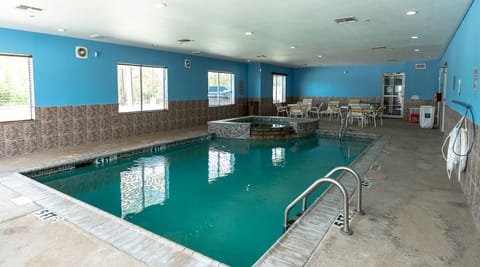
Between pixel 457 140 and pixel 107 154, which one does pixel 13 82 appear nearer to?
pixel 107 154

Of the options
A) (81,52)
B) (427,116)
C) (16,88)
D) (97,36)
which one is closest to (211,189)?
(97,36)

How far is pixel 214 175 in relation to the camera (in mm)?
5215

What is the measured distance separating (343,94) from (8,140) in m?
12.4

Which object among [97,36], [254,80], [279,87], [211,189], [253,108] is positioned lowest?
[211,189]

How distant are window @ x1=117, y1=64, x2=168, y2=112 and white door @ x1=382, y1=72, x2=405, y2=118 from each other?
9282 millimetres

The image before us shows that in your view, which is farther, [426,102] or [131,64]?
[426,102]

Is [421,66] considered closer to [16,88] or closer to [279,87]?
[279,87]

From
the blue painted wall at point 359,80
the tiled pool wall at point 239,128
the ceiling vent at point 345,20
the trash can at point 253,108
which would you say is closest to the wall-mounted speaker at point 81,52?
the tiled pool wall at point 239,128

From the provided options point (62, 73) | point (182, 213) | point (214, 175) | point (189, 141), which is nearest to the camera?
point (182, 213)

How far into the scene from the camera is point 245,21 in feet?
16.8

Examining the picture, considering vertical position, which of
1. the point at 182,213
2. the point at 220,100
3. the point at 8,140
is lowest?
the point at 182,213

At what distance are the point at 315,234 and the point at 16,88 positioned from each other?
6.07 meters

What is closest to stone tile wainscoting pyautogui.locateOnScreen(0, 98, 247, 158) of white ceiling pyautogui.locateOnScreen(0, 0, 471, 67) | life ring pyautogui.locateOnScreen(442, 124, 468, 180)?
white ceiling pyautogui.locateOnScreen(0, 0, 471, 67)

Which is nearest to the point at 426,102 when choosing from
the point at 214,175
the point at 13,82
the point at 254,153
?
the point at 254,153
